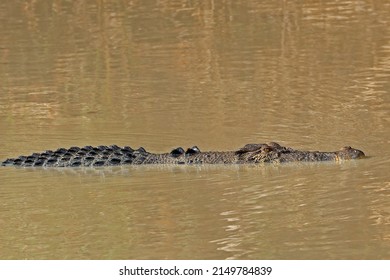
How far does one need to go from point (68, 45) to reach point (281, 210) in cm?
986

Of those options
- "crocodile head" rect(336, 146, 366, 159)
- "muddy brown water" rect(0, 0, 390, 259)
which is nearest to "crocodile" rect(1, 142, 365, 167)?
"crocodile head" rect(336, 146, 366, 159)

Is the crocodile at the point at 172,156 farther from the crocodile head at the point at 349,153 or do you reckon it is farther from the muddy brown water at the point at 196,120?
the muddy brown water at the point at 196,120

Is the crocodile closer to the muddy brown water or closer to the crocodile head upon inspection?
the crocodile head

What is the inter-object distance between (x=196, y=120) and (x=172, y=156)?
6.28 feet

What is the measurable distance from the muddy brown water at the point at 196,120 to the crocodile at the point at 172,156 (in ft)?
0.35

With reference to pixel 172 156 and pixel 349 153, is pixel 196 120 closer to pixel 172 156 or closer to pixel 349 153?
pixel 172 156

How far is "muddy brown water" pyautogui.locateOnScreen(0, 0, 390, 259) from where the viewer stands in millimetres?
8961

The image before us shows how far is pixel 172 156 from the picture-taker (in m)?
11.5

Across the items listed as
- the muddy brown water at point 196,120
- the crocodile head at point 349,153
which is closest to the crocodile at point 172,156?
the crocodile head at point 349,153

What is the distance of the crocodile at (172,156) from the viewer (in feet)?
36.9

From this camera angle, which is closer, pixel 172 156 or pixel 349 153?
pixel 349 153

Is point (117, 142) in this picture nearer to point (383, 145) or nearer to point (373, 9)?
point (383, 145)

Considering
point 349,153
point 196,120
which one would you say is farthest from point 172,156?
point 196,120

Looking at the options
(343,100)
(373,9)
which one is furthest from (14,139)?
(373,9)
